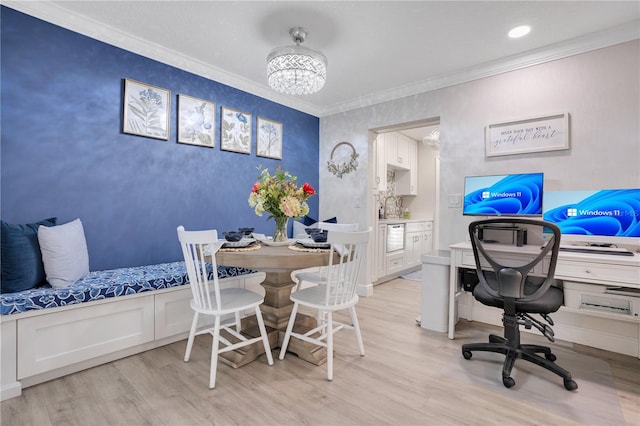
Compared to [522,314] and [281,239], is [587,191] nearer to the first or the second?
[522,314]

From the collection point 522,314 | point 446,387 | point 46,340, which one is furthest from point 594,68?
point 46,340

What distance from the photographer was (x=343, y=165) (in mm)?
4309

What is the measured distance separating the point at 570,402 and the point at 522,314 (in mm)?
513

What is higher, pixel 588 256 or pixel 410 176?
pixel 410 176

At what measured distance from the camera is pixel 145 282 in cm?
228

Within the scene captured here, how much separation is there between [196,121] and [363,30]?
5.99 feet

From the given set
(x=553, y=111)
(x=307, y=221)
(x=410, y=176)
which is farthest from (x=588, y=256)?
(x=410, y=176)

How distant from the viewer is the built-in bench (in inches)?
70.2

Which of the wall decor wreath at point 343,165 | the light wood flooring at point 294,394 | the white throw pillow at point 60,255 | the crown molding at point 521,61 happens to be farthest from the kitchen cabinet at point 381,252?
the white throw pillow at point 60,255

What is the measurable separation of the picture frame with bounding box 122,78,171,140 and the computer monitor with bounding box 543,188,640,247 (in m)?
3.48

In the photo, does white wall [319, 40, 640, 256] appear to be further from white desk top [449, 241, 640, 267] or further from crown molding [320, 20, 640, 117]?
white desk top [449, 241, 640, 267]

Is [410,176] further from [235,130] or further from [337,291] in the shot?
[337,291]

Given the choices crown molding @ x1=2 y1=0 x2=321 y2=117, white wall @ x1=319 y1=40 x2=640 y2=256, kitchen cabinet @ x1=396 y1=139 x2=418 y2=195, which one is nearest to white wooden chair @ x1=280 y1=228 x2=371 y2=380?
white wall @ x1=319 y1=40 x2=640 y2=256

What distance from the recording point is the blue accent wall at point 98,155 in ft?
7.14
